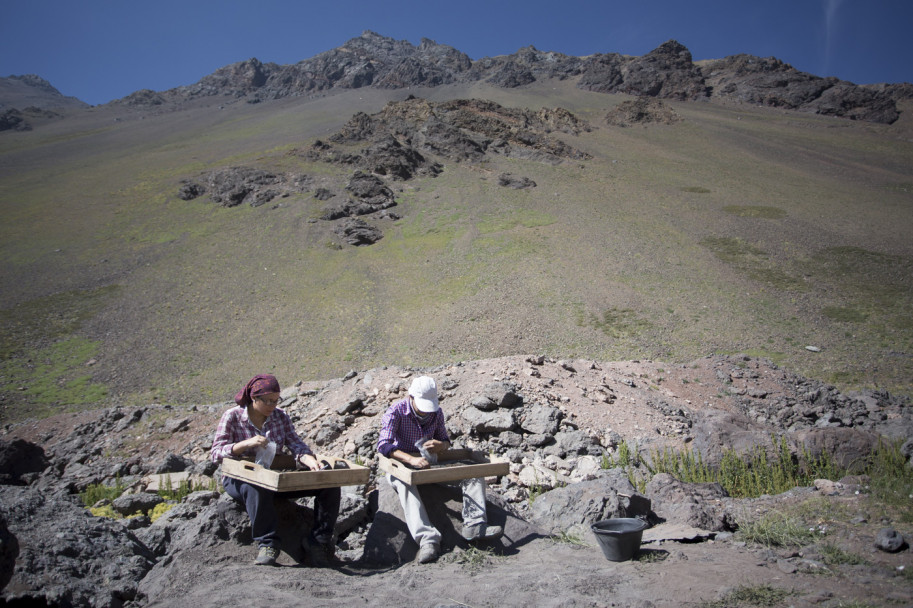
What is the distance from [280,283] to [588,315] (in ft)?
50.0

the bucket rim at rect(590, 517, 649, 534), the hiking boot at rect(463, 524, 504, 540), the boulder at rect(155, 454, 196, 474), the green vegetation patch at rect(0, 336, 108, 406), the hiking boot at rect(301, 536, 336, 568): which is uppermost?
the bucket rim at rect(590, 517, 649, 534)

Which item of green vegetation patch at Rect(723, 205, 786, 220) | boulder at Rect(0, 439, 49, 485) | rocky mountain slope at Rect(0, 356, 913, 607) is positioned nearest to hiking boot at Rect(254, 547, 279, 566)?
rocky mountain slope at Rect(0, 356, 913, 607)

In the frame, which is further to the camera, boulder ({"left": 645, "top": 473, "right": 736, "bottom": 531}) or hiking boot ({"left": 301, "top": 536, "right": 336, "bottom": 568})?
boulder ({"left": 645, "top": 473, "right": 736, "bottom": 531})

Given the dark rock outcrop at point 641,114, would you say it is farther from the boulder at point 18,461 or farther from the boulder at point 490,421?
the boulder at point 18,461

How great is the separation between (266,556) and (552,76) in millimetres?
107472

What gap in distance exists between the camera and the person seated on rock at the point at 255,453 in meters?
3.88

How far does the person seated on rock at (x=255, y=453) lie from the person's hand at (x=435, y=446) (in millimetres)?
881

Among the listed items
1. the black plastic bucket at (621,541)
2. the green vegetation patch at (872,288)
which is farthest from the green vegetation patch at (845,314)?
the black plastic bucket at (621,541)

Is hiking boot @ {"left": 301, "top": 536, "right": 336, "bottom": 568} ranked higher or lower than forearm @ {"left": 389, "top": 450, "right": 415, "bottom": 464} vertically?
lower

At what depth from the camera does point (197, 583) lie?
3.49m

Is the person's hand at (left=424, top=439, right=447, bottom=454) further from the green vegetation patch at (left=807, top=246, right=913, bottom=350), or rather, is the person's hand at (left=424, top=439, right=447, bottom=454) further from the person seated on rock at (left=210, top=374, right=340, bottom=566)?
the green vegetation patch at (left=807, top=246, right=913, bottom=350)

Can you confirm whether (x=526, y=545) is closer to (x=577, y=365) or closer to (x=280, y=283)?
(x=577, y=365)

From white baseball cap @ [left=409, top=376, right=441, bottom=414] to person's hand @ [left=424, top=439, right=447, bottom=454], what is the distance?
0.28 metres

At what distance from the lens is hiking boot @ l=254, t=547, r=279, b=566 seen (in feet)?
12.4
